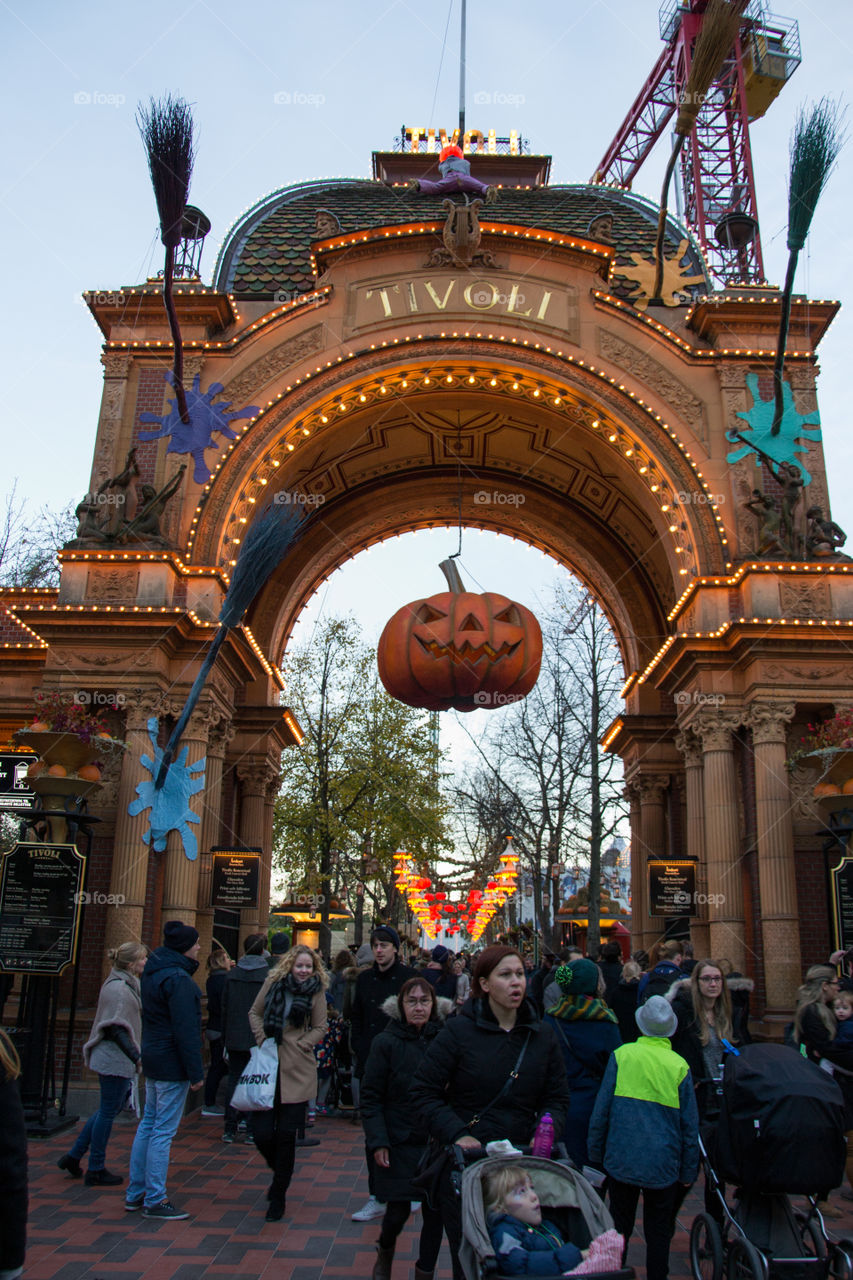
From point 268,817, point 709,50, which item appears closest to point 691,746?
point 268,817

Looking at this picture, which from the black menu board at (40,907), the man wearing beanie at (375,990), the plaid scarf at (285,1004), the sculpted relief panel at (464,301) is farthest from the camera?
the sculpted relief panel at (464,301)

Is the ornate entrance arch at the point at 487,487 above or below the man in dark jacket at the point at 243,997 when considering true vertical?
above

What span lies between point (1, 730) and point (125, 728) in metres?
4.06

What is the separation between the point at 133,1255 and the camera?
5.91 meters

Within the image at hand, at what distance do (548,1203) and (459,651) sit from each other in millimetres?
8908

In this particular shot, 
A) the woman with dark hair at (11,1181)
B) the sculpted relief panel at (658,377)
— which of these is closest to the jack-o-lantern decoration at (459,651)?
the sculpted relief panel at (658,377)

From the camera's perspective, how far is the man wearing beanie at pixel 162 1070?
679 centimetres

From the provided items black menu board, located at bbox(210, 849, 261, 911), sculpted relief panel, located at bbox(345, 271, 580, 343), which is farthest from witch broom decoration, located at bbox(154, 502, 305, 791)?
sculpted relief panel, located at bbox(345, 271, 580, 343)

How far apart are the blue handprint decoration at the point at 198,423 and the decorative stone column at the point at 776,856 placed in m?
9.03

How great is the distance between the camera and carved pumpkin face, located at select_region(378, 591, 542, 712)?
497 inches

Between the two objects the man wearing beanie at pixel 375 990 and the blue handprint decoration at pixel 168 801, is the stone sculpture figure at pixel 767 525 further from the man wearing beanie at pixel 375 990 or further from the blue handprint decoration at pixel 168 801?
the man wearing beanie at pixel 375 990

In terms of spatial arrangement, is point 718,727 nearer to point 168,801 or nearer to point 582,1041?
point 168,801

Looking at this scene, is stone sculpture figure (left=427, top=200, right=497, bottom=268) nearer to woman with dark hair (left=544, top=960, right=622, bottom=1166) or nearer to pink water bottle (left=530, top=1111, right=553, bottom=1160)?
woman with dark hair (left=544, top=960, right=622, bottom=1166)

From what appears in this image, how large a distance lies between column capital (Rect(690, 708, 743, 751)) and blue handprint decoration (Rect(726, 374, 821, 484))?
3892 mm
